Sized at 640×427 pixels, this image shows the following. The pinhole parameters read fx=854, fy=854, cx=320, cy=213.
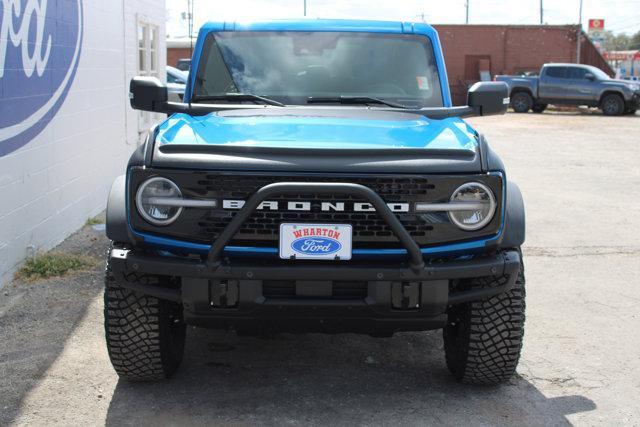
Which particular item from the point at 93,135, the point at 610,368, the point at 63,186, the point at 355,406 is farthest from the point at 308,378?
the point at 93,135

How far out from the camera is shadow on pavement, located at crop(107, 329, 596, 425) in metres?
3.96

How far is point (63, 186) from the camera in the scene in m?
7.66

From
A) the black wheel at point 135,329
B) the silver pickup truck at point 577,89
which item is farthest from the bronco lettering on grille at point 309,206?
the silver pickup truck at point 577,89

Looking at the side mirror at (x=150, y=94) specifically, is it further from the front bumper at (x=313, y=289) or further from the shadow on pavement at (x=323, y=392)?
the shadow on pavement at (x=323, y=392)

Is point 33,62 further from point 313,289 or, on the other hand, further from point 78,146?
point 313,289

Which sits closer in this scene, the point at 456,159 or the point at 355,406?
the point at 456,159

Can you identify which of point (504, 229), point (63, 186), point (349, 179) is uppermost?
point (349, 179)

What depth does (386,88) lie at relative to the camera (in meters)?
5.12

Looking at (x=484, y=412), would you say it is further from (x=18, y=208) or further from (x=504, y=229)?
(x=18, y=208)

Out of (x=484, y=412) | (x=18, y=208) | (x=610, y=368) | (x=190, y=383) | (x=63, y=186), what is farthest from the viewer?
(x=63, y=186)

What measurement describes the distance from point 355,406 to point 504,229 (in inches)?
43.8

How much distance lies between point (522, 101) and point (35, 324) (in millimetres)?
26000

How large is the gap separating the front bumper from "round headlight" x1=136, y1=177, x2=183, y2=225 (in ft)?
0.57

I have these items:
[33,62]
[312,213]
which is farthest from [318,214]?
[33,62]
